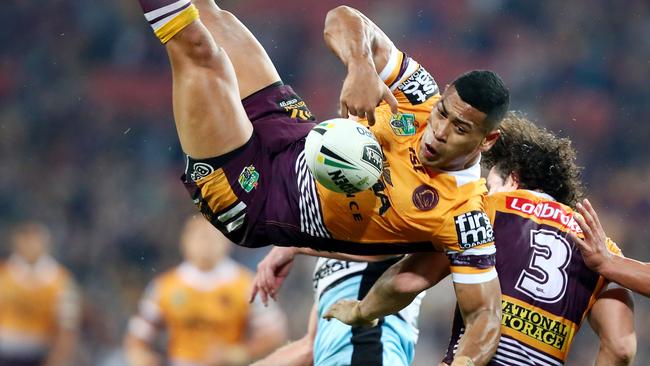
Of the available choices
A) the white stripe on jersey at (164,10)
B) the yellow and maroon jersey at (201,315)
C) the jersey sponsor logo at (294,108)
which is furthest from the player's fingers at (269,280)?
the yellow and maroon jersey at (201,315)

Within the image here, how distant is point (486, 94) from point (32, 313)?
21.5 feet

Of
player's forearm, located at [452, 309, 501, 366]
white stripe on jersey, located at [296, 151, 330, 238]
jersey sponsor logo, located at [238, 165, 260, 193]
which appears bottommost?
jersey sponsor logo, located at [238, 165, 260, 193]

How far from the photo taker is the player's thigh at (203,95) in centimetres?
427

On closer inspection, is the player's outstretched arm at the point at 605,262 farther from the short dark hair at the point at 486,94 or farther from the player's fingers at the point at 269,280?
the player's fingers at the point at 269,280

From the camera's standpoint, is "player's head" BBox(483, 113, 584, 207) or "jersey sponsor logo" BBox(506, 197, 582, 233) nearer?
"jersey sponsor logo" BBox(506, 197, 582, 233)

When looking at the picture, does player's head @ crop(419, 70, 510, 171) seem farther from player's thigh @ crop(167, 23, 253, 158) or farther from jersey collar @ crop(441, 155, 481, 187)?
player's thigh @ crop(167, 23, 253, 158)

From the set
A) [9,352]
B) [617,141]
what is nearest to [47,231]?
[9,352]

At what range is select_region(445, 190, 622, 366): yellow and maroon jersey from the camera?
4.17m

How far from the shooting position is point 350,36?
4262 mm

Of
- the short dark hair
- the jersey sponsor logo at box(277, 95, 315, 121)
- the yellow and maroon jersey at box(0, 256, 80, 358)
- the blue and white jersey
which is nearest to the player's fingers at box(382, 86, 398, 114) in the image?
the short dark hair

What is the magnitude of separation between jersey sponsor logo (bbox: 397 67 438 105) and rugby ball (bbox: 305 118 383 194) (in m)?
0.58

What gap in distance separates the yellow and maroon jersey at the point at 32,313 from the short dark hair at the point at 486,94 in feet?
20.4

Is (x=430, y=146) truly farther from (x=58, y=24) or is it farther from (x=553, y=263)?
(x=58, y=24)

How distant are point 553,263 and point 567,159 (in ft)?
2.54
